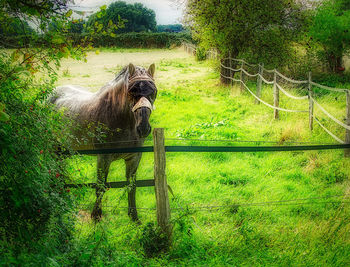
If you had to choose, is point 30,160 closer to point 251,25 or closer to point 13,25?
point 13,25

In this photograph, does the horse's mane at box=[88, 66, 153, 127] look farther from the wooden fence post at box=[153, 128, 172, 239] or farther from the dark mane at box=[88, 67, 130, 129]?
the wooden fence post at box=[153, 128, 172, 239]

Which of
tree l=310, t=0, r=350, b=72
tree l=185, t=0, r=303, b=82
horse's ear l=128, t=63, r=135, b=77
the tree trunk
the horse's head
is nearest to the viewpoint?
the horse's head

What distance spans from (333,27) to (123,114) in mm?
15161

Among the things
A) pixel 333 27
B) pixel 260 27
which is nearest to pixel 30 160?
pixel 260 27

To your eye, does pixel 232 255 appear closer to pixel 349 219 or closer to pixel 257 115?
pixel 349 219

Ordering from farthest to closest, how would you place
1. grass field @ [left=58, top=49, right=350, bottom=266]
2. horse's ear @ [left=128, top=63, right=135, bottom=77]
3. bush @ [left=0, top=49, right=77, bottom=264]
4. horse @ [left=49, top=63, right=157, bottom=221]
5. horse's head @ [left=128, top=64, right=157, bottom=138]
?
horse's ear @ [left=128, top=63, right=135, bottom=77], horse @ [left=49, top=63, right=157, bottom=221], horse's head @ [left=128, top=64, right=157, bottom=138], grass field @ [left=58, top=49, right=350, bottom=266], bush @ [left=0, top=49, right=77, bottom=264]

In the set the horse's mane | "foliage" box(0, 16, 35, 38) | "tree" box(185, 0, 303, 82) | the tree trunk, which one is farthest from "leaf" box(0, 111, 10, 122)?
the tree trunk

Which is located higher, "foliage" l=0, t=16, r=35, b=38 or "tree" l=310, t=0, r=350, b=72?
"tree" l=310, t=0, r=350, b=72

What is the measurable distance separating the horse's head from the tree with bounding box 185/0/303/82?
9790mm

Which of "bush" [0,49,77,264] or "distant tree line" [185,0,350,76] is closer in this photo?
"bush" [0,49,77,264]

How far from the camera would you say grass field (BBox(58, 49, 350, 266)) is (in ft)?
8.46

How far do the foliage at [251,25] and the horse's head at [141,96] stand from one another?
9.79 metres

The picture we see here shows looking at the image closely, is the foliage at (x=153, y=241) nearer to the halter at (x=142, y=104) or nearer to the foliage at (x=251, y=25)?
the halter at (x=142, y=104)

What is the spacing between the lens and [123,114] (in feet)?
11.3
